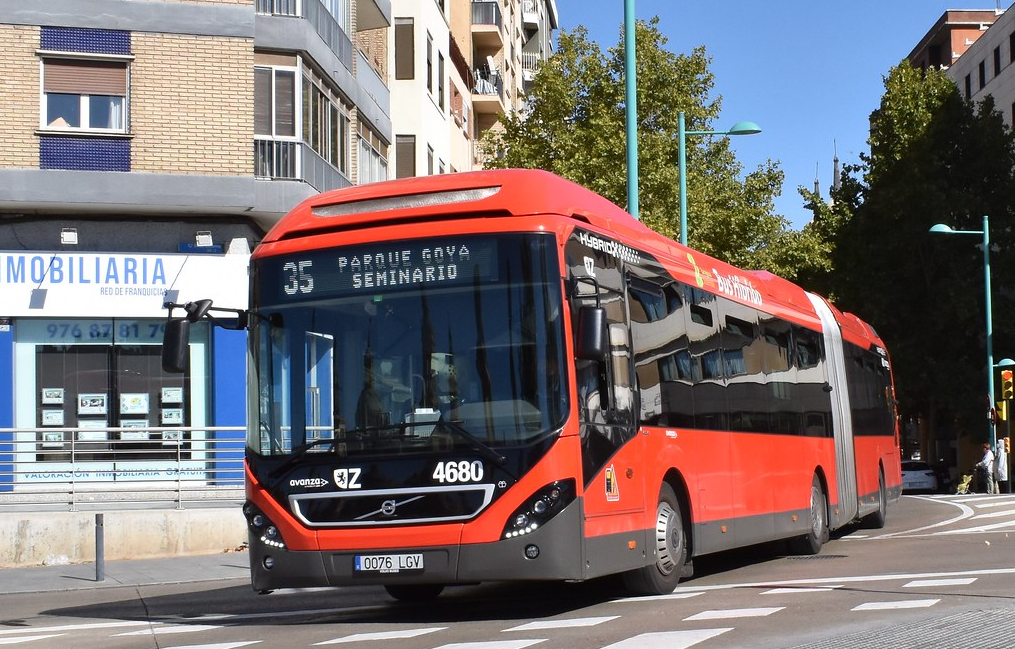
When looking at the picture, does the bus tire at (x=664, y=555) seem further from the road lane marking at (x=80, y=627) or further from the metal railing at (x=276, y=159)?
the metal railing at (x=276, y=159)

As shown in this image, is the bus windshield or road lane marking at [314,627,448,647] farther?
the bus windshield

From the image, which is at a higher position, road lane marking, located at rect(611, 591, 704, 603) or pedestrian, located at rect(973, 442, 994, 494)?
road lane marking, located at rect(611, 591, 704, 603)

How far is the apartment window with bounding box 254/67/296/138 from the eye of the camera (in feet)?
82.9

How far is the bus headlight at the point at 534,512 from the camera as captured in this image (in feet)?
31.8

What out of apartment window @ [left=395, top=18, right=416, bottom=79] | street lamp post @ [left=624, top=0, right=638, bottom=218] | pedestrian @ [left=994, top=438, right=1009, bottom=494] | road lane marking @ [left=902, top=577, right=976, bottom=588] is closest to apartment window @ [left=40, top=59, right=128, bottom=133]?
street lamp post @ [left=624, top=0, right=638, bottom=218]

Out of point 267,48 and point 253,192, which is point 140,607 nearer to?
point 253,192

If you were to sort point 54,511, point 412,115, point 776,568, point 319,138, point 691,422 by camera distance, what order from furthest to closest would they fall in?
point 412,115, point 319,138, point 54,511, point 776,568, point 691,422

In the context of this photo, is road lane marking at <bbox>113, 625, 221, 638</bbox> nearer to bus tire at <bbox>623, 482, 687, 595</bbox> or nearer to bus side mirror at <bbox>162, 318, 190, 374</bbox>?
bus side mirror at <bbox>162, 318, 190, 374</bbox>

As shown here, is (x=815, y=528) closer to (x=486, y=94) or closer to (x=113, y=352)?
(x=113, y=352)

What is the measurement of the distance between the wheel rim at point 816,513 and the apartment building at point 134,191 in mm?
10266

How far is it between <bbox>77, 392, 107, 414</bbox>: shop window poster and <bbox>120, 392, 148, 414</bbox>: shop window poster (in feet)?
0.95

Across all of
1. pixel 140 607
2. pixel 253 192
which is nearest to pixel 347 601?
pixel 140 607

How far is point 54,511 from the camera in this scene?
66.9 feet

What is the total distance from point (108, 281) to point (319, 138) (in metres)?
4.53
